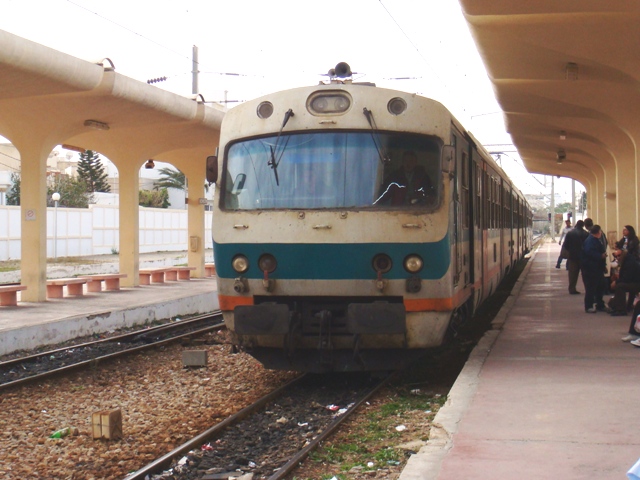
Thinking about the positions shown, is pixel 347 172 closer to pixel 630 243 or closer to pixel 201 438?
pixel 201 438

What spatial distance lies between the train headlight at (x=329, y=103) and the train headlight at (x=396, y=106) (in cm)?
41

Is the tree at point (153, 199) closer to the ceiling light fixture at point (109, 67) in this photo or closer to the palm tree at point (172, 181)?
the palm tree at point (172, 181)

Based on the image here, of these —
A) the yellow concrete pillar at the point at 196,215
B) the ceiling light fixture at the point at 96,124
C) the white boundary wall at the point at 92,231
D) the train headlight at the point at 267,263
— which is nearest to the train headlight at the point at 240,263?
the train headlight at the point at 267,263

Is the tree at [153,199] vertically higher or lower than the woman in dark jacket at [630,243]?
higher

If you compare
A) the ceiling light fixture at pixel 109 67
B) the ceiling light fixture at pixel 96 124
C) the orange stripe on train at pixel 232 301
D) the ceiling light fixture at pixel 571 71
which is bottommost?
the orange stripe on train at pixel 232 301

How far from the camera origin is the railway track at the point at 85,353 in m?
10.6

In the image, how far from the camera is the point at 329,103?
834 centimetres

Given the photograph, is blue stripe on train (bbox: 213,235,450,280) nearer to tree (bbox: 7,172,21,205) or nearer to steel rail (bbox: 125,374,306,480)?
steel rail (bbox: 125,374,306,480)

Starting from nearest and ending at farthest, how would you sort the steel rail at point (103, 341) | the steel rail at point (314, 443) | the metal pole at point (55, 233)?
the steel rail at point (314, 443) → the steel rail at point (103, 341) → the metal pole at point (55, 233)

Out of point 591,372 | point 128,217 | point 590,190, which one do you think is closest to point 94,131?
point 128,217

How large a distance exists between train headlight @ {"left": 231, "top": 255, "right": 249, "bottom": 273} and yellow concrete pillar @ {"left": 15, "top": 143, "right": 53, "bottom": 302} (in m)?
9.88

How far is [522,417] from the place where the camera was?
6434 millimetres

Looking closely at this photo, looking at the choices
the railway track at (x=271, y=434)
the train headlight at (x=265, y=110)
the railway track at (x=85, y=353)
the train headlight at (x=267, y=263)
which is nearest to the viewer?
the railway track at (x=271, y=434)

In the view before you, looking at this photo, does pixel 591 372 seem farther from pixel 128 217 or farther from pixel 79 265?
pixel 79 265
